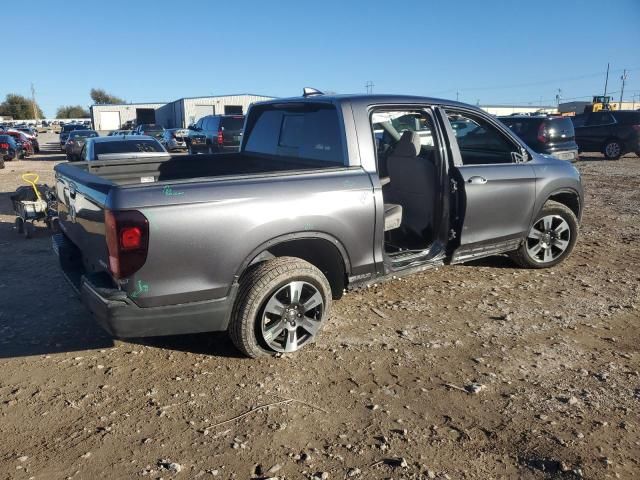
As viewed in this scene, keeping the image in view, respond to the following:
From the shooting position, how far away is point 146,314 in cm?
321

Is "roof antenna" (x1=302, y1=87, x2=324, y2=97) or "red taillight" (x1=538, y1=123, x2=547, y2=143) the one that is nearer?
"roof antenna" (x1=302, y1=87, x2=324, y2=97)

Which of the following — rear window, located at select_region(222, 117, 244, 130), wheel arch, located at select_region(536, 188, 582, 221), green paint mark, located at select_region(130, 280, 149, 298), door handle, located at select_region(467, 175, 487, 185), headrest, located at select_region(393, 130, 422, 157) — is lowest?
green paint mark, located at select_region(130, 280, 149, 298)

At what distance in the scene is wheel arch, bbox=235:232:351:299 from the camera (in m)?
3.52

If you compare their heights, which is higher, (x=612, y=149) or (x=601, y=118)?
(x=601, y=118)

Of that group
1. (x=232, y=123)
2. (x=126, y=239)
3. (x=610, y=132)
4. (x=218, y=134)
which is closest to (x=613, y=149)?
(x=610, y=132)

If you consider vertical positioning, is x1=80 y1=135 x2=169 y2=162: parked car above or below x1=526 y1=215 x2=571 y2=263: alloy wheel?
above

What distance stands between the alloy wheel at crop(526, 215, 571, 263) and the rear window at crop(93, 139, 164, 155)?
788 cm

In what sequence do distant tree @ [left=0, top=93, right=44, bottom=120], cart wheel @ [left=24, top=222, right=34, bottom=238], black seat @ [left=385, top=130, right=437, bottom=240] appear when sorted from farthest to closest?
distant tree @ [left=0, top=93, right=44, bottom=120] < cart wheel @ [left=24, top=222, right=34, bottom=238] < black seat @ [left=385, top=130, right=437, bottom=240]

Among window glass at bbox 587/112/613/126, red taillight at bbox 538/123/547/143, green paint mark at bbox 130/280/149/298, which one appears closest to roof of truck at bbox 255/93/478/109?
green paint mark at bbox 130/280/149/298

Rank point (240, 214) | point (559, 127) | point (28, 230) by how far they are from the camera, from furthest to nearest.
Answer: point (559, 127)
point (28, 230)
point (240, 214)

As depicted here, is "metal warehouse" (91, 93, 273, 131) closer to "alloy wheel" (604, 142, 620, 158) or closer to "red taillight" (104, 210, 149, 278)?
"alloy wheel" (604, 142, 620, 158)

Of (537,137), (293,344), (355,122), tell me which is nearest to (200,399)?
(293,344)

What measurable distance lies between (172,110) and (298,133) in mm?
48361

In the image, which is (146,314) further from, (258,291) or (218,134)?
(218,134)
